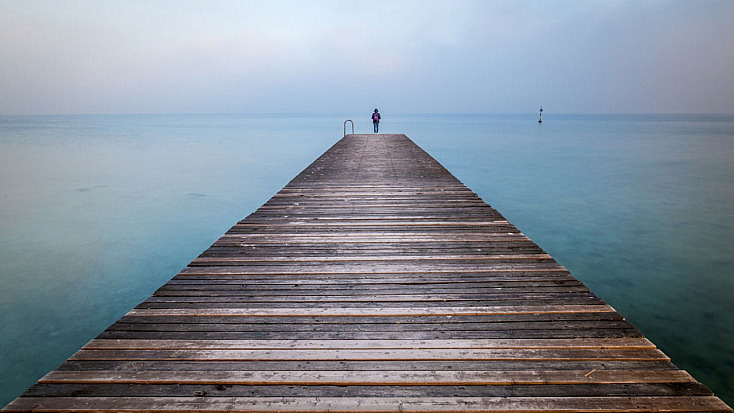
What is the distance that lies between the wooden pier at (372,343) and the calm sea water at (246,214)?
8.31 ft

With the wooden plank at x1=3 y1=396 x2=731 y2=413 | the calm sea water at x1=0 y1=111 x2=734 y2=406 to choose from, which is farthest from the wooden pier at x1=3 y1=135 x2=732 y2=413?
the calm sea water at x1=0 y1=111 x2=734 y2=406

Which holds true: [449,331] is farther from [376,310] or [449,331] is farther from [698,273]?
[698,273]

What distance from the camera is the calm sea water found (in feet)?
16.1

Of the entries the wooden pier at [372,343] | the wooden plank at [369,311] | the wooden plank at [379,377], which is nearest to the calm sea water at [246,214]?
the wooden plank at [369,311]

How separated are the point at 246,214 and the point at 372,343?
10846mm

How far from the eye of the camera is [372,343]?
2305 millimetres

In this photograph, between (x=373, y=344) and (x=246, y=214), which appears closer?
(x=373, y=344)

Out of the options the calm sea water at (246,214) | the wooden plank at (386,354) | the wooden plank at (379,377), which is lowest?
the calm sea water at (246,214)

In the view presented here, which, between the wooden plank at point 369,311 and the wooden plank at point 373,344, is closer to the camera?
the wooden plank at point 373,344

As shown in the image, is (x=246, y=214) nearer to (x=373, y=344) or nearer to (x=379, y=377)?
(x=373, y=344)

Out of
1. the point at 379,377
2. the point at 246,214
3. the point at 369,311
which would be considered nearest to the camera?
the point at 379,377

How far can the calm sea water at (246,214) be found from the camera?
16.1 feet

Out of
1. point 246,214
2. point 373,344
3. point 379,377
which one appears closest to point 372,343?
point 373,344

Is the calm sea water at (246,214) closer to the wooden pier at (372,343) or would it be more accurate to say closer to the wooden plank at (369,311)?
the wooden plank at (369,311)
